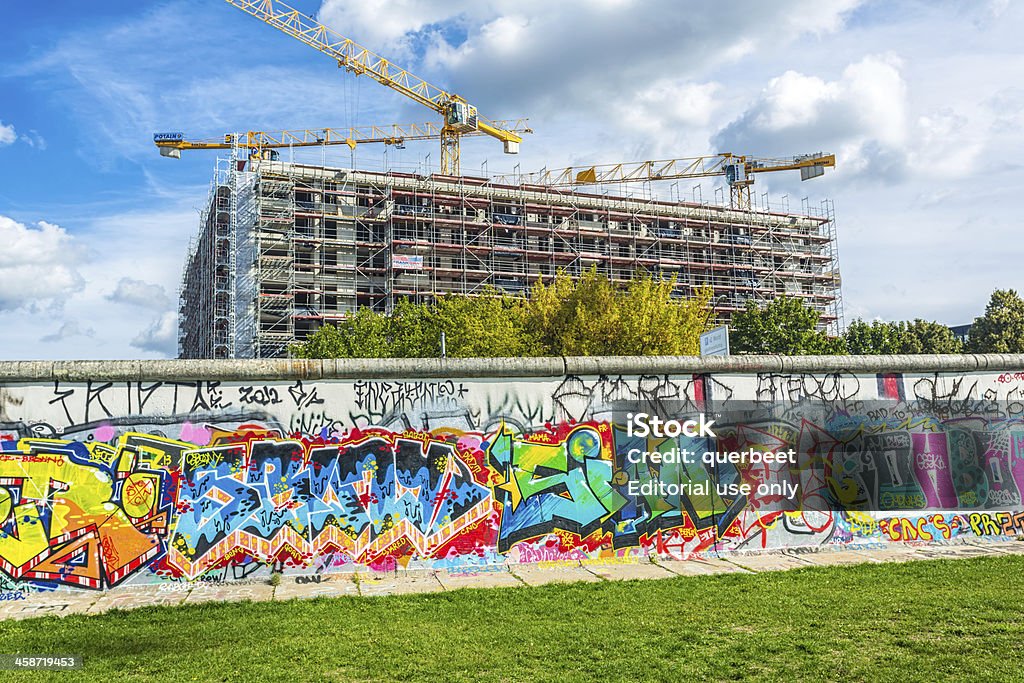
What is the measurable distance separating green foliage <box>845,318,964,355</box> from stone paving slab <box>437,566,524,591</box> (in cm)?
4702

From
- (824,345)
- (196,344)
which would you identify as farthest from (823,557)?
(196,344)

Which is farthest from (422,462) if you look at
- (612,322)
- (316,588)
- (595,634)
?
(612,322)

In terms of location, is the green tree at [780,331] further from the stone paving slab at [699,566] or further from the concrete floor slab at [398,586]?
the concrete floor slab at [398,586]

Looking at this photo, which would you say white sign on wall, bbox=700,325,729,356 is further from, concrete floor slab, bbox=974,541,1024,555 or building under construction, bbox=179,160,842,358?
building under construction, bbox=179,160,842,358

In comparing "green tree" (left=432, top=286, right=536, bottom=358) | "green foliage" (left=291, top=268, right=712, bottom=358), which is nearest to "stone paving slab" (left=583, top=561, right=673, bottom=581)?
"green foliage" (left=291, top=268, right=712, bottom=358)

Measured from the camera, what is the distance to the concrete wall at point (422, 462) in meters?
7.90

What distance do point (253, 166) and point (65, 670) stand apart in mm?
59634

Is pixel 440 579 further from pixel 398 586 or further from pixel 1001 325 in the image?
pixel 1001 325

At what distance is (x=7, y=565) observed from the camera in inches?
304

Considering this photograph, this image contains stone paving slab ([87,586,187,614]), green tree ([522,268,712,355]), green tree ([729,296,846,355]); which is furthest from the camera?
green tree ([729,296,846,355])

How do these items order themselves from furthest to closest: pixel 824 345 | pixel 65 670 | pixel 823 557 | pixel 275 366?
pixel 824 345
pixel 823 557
pixel 275 366
pixel 65 670

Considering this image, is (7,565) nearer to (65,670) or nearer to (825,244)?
(65,670)

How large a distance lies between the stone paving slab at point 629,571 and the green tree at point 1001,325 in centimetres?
4821

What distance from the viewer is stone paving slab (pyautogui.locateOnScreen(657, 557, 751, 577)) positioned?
330 inches
